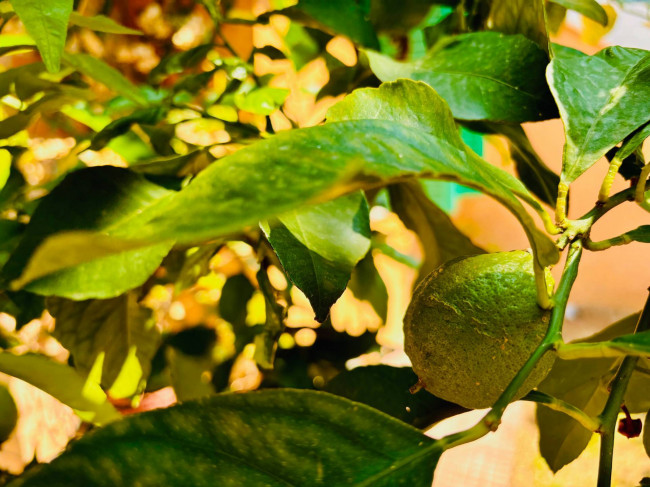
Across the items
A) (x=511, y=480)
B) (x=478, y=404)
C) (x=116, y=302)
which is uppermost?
(x=478, y=404)

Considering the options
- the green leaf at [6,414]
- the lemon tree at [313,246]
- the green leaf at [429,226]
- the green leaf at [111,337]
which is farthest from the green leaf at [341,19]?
the green leaf at [6,414]

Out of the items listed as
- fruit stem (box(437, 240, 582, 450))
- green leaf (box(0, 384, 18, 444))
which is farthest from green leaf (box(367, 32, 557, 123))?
green leaf (box(0, 384, 18, 444))

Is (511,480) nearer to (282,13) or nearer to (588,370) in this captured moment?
(588,370)

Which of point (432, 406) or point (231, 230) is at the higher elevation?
point (231, 230)

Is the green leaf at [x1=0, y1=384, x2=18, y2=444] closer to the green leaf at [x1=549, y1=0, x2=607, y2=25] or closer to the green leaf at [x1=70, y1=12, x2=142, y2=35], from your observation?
the green leaf at [x1=70, y1=12, x2=142, y2=35]

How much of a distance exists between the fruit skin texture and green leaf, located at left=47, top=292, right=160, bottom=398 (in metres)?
0.25

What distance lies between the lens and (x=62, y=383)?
1.35 feet

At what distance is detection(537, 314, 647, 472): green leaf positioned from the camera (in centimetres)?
47

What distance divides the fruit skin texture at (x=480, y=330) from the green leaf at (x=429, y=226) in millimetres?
203

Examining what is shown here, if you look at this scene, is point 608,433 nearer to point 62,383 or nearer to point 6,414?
point 62,383

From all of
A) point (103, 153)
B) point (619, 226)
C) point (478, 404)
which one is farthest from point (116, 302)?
point (619, 226)

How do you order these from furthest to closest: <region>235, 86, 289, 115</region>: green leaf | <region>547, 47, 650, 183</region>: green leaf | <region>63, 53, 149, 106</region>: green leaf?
<region>235, 86, 289, 115</region>: green leaf, <region>63, 53, 149, 106</region>: green leaf, <region>547, 47, 650, 183</region>: green leaf

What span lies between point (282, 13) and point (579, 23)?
0.49 m

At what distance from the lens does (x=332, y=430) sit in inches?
9.1
